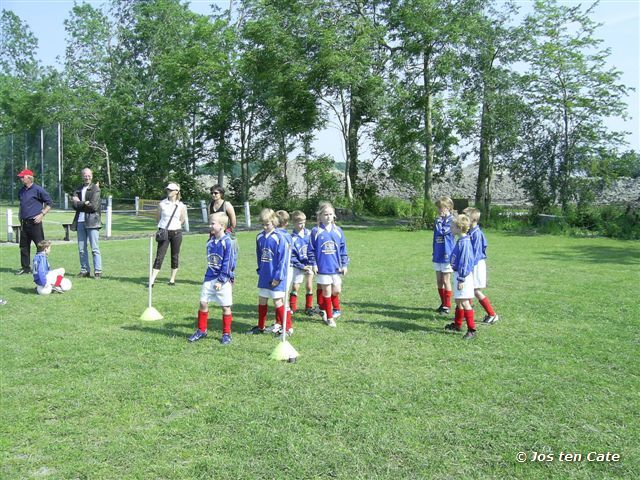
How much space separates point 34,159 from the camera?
45.3 metres

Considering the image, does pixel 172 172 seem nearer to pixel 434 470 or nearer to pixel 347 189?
pixel 347 189

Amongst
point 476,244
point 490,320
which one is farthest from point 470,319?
point 476,244

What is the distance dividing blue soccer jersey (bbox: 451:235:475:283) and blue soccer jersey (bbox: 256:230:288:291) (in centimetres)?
216

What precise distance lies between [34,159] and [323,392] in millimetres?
46529

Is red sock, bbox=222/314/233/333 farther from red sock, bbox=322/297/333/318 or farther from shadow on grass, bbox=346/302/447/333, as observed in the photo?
shadow on grass, bbox=346/302/447/333

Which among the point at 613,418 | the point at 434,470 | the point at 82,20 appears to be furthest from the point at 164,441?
the point at 82,20

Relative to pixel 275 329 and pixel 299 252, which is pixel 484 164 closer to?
pixel 299 252

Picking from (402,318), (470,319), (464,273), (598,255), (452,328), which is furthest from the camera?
(598,255)

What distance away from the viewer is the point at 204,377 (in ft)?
18.4

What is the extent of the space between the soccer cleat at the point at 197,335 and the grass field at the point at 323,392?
0.41ft

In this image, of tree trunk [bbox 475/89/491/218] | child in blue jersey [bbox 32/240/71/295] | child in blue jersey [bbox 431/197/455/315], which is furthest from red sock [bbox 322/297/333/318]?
tree trunk [bbox 475/89/491/218]

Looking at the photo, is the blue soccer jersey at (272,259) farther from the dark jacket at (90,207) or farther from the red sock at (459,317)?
the dark jacket at (90,207)

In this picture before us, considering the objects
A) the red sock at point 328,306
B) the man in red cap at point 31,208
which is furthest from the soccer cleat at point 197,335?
the man in red cap at point 31,208

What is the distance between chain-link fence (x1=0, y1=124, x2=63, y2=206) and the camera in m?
43.1
